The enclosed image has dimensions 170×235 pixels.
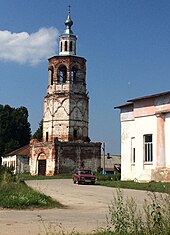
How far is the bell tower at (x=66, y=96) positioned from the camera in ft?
181

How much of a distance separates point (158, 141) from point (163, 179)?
326 centimetres

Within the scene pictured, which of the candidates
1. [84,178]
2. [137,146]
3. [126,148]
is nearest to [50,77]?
[126,148]

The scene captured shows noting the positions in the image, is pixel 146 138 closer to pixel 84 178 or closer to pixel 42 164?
pixel 84 178

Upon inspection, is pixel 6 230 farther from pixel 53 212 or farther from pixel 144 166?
pixel 144 166

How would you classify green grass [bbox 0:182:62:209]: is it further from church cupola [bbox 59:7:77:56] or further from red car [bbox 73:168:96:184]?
church cupola [bbox 59:7:77:56]

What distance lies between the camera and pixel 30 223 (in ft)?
35.9

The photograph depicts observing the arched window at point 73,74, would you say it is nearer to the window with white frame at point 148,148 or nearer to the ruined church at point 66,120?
the ruined church at point 66,120

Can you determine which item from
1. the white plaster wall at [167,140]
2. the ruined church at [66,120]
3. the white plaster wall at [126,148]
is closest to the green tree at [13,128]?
the ruined church at [66,120]

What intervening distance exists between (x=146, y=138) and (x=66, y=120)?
2078 centimetres

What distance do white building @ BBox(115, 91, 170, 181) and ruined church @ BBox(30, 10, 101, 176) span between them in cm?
1563

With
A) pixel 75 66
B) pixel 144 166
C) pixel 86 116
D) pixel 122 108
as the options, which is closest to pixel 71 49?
pixel 75 66

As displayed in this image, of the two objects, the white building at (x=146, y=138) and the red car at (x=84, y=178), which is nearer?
the white building at (x=146, y=138)

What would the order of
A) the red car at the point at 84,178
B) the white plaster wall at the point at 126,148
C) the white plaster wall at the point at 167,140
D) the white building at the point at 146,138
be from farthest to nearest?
the white plaster wall at the point at 126,148 → the red car at the point at 84,178 → the white building at the point at 146,138 → the white plaster wall at the point at 167,140

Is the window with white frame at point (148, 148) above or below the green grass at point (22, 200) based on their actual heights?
above
